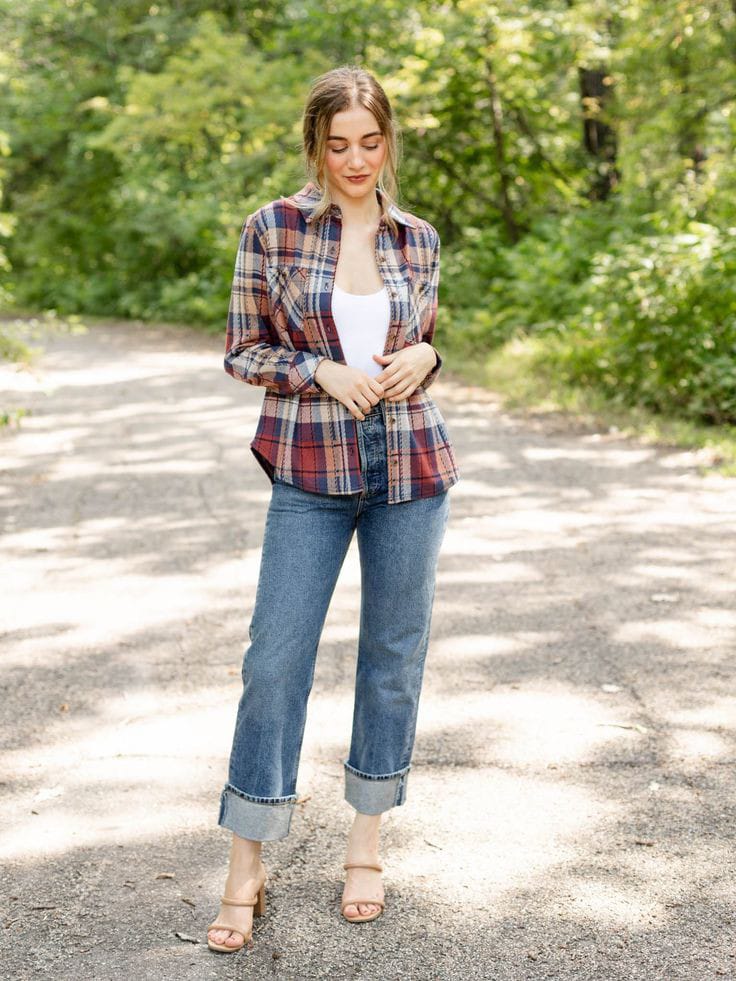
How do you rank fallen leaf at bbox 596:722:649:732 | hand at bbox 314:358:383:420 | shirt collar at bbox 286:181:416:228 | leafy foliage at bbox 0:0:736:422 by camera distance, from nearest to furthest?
1. hand at bbox 314:358:383:420
2. shirt collar at bbox 286:181:416:228
3. fallen leaf at bbox 596:722:649:732
4. leafy foliage at bbox 0:0:736:422

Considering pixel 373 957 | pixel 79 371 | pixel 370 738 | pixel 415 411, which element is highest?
pixel 415 411

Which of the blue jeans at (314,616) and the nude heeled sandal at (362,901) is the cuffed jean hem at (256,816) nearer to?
the blue jeans at (314,616)

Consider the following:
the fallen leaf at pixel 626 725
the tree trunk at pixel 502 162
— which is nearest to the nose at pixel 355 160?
the fallen leaf at pixel 626 725

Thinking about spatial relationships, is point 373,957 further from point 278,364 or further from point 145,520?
point 145,520

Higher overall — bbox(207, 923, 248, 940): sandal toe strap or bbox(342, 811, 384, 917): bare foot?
bbox(342, 811, 384, 917): bare foot

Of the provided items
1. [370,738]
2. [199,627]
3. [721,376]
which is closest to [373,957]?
[370,738]

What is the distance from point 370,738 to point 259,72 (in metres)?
16.7

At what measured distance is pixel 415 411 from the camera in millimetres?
2697

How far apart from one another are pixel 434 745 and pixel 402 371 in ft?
5.07

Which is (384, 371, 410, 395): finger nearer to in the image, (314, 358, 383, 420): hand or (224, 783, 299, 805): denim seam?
(314, 358, 383, 420): hand

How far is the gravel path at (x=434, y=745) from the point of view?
2693 mm

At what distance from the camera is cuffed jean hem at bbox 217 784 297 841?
106 inches

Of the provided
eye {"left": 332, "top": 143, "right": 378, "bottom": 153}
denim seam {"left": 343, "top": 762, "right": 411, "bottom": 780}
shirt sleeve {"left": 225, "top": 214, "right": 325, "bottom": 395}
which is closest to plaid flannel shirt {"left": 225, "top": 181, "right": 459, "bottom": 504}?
shirt sleeve {"left": 225, "top": 214, "right": 325, "bottom": 395}

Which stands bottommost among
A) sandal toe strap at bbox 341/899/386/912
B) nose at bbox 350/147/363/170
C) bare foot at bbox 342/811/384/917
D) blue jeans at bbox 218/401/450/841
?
sandal toe strap at bbox 341/899/386/912
